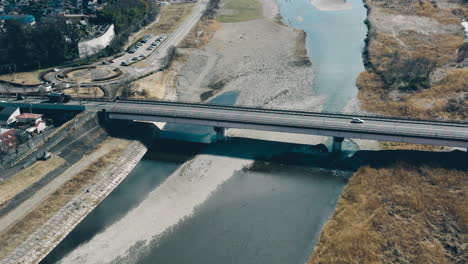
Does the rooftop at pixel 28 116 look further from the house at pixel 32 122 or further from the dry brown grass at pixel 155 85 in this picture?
the dry brown grass at pixel 155 85

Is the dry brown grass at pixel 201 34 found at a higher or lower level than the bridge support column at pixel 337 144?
A: higher

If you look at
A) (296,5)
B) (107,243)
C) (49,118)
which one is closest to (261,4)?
(296,5)

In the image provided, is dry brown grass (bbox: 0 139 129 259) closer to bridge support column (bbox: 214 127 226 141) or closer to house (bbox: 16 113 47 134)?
house (bbox: 16 113 47 134)

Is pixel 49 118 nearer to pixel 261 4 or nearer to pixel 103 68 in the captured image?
pixel 103 68

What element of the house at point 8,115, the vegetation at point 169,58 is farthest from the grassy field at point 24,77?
the vegetation at point 169,58

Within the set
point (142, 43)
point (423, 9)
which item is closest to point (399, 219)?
point (142, 43)

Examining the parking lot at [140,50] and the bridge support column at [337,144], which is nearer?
the bridge support column at [337,144]
